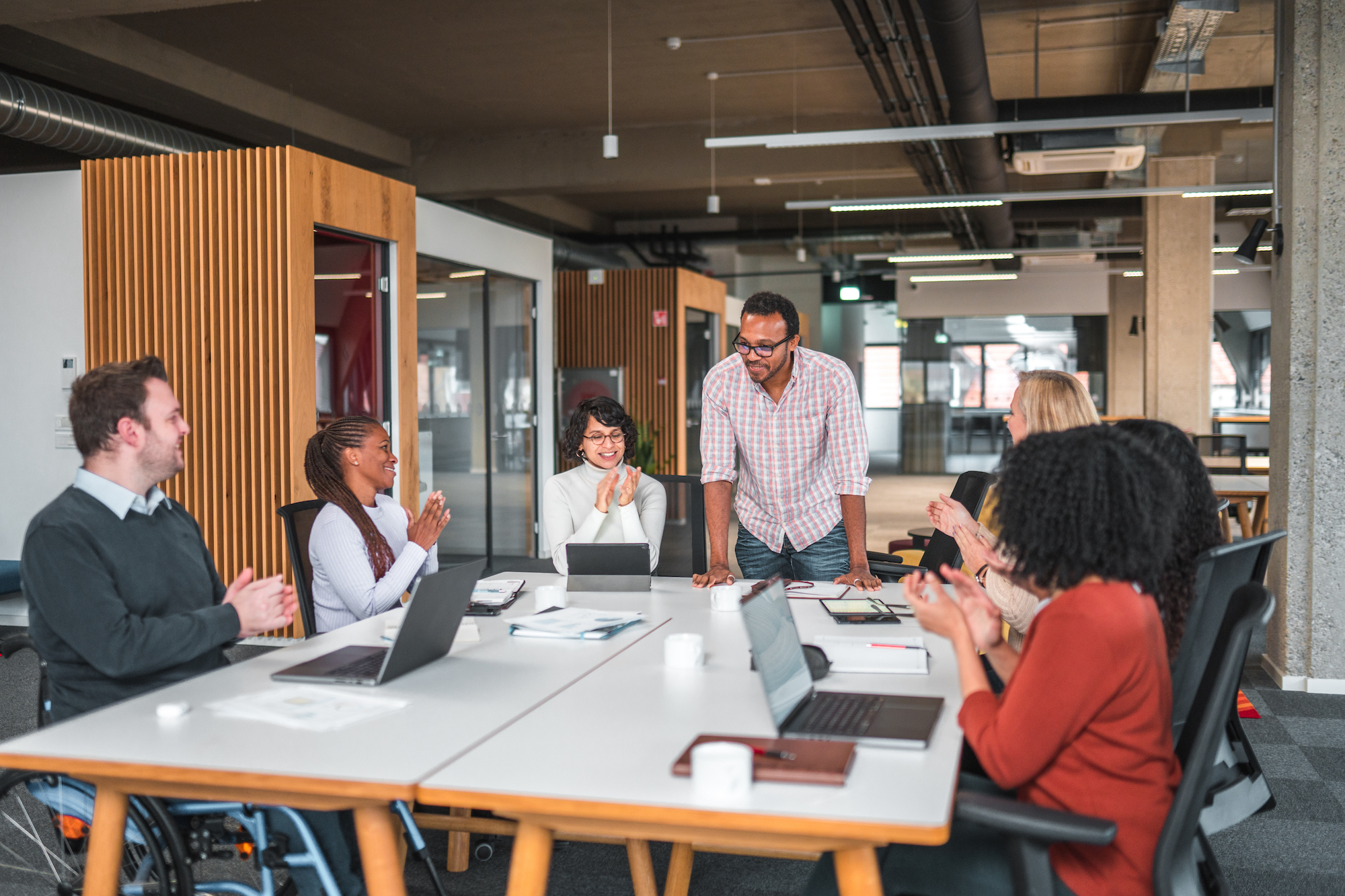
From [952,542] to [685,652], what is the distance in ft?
6.52

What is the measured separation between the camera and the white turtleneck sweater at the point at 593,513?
3.88 meters

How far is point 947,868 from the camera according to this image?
6.35ft

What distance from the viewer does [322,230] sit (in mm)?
6344

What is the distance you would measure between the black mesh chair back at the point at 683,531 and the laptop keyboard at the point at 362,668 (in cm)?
151

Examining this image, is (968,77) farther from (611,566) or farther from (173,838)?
(173,838)

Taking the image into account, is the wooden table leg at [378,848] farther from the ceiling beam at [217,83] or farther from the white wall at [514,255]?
the ceiling beam at [217,83]

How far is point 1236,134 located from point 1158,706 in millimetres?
10969

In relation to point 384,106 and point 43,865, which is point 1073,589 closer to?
point 43,865

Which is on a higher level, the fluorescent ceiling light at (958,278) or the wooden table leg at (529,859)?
the fluorescent ceiling light at (958,278)

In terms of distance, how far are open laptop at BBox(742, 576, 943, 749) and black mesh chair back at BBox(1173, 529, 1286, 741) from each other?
474 mm

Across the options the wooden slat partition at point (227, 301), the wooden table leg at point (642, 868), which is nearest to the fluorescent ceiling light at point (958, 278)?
A: the wooden slat partition at point (227, 301)

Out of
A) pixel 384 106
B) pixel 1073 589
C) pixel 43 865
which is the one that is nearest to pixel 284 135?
pixel 384 106

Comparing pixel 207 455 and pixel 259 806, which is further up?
pixel 207 455

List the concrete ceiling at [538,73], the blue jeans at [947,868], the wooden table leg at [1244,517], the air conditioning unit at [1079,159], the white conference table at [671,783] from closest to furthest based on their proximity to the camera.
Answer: the white conference table at [671,783], the blue jeans at [947,868], the wooden table leg at [1244,517], the concrete ceiling at [538,73], the air conditioning unit at [1079,159]
